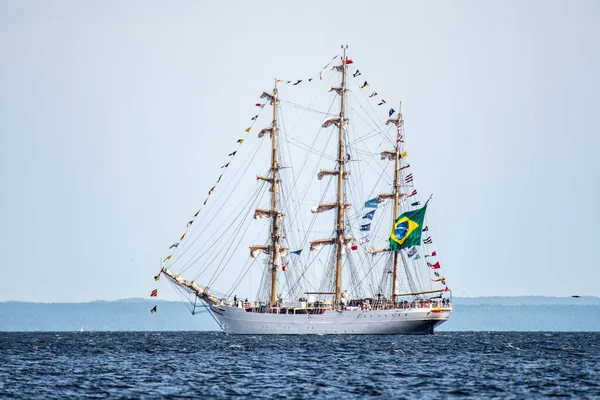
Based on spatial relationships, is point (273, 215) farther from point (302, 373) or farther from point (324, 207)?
point (302, 373)

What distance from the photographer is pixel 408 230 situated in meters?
138

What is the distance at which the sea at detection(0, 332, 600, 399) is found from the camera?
60156 millimetres

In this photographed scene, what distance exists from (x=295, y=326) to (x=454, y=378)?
223ft

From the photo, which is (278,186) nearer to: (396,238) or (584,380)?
(396,238)

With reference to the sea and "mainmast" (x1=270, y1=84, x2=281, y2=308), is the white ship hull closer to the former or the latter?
"mainmast" (x1=270, y1=84, x2=281, y2=308)

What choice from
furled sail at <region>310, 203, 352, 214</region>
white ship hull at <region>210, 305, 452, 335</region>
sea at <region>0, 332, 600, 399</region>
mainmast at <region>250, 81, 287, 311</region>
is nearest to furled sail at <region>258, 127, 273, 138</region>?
mainmast at <region>250, 81, 287, 311</region>

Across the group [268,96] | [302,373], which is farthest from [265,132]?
[302,373]

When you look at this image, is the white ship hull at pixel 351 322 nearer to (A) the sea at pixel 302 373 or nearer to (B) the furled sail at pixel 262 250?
(B) the furled sail at pixel 262 250

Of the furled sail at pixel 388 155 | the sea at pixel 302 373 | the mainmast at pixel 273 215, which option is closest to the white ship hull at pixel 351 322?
the mainmast at pixel 273 215

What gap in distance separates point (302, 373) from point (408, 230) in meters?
67.7

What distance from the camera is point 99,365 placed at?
8275 centimetres

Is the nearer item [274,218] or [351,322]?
[351,322]

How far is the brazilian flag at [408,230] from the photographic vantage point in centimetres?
13762

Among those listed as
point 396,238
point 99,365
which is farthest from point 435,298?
point 99,365
